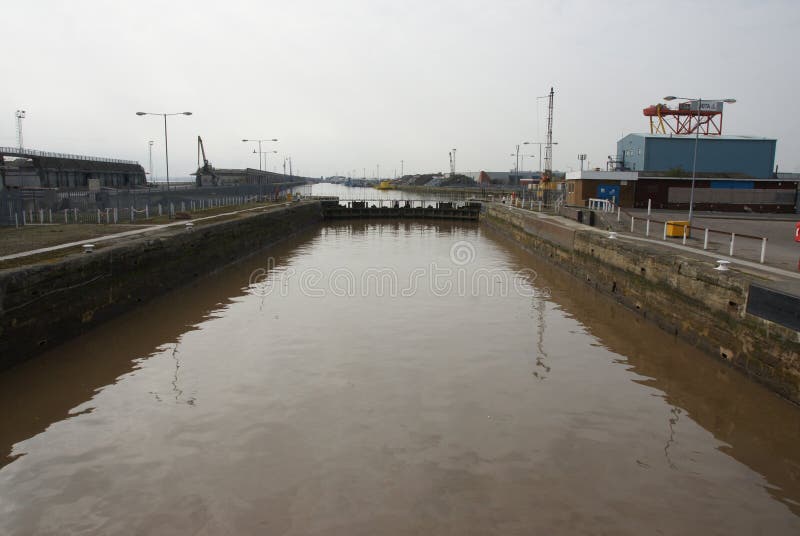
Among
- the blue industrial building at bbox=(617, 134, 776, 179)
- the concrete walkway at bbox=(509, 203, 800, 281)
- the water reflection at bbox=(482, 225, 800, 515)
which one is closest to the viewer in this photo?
the water reflection at bbox=(482, 225, 800, 515)

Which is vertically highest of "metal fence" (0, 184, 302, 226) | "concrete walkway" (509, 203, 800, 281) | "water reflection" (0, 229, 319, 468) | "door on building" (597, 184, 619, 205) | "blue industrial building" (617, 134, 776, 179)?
"blue industrial building" (617, 134, 776, 179)

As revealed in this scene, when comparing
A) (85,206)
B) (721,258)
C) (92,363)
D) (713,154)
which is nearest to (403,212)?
(713,154)

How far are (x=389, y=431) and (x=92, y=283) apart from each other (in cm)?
1073

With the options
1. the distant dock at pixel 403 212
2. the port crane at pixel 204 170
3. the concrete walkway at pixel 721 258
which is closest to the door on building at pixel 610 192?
the concrete walkway at pixel 721 258

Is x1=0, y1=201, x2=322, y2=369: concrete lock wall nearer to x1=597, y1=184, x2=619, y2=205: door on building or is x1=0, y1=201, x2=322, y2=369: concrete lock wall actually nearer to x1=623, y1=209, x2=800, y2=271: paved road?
x1=623, y1=209, x2=800, y2=271: paved road

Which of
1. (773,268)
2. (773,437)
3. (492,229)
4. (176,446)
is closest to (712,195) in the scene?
(492,229)

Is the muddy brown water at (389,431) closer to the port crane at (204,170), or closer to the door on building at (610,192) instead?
the door on building at (610,192)

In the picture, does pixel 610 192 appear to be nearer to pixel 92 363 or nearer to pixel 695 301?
pixel 695 301

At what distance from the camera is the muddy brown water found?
7.28 meters

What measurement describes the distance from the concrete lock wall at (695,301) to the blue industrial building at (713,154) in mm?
35292

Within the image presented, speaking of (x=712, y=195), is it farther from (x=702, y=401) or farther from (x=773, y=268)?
(x=702, y=401)

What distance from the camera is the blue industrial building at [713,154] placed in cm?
5428

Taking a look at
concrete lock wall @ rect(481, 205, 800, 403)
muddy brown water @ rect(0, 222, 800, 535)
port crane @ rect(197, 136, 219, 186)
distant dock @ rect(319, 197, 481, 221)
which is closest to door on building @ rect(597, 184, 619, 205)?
concrete lock wall @ rect(481, 205, 800, 403)

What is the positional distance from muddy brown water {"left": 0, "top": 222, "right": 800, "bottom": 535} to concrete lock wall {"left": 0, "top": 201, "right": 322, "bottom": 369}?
1.71 ft
